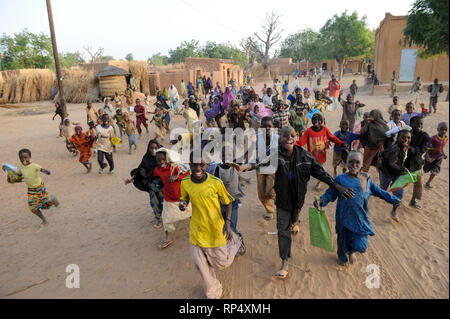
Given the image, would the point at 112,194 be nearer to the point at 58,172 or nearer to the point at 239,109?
the point at 58,172

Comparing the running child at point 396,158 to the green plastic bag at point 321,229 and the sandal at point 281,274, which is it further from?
the sandal at point 281,274

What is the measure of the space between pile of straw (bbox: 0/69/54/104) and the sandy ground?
23.1 m

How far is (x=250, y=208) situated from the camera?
214 inches

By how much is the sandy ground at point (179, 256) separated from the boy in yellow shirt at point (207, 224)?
45cm

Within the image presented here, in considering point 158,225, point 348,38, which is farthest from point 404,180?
point 348,38

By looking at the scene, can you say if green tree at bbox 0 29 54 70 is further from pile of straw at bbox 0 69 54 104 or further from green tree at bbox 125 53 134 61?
green tree at bbox 125 53 134 61

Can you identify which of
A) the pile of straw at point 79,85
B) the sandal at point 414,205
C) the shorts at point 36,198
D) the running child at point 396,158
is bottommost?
the sandal at point 414,205

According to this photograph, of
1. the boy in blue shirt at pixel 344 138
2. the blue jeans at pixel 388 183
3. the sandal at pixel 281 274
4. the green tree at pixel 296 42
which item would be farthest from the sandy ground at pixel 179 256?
the green tree at pixel 296 42

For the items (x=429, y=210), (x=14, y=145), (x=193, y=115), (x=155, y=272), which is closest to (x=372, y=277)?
(x=429, y=210)

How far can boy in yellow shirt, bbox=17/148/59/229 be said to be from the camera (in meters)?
4.80

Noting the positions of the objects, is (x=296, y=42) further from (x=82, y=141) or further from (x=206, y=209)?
(x=206, y=209)

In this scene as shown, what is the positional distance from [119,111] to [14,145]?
4.79 metres

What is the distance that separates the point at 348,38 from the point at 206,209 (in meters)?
35.2

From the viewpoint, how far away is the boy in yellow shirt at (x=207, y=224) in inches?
119
